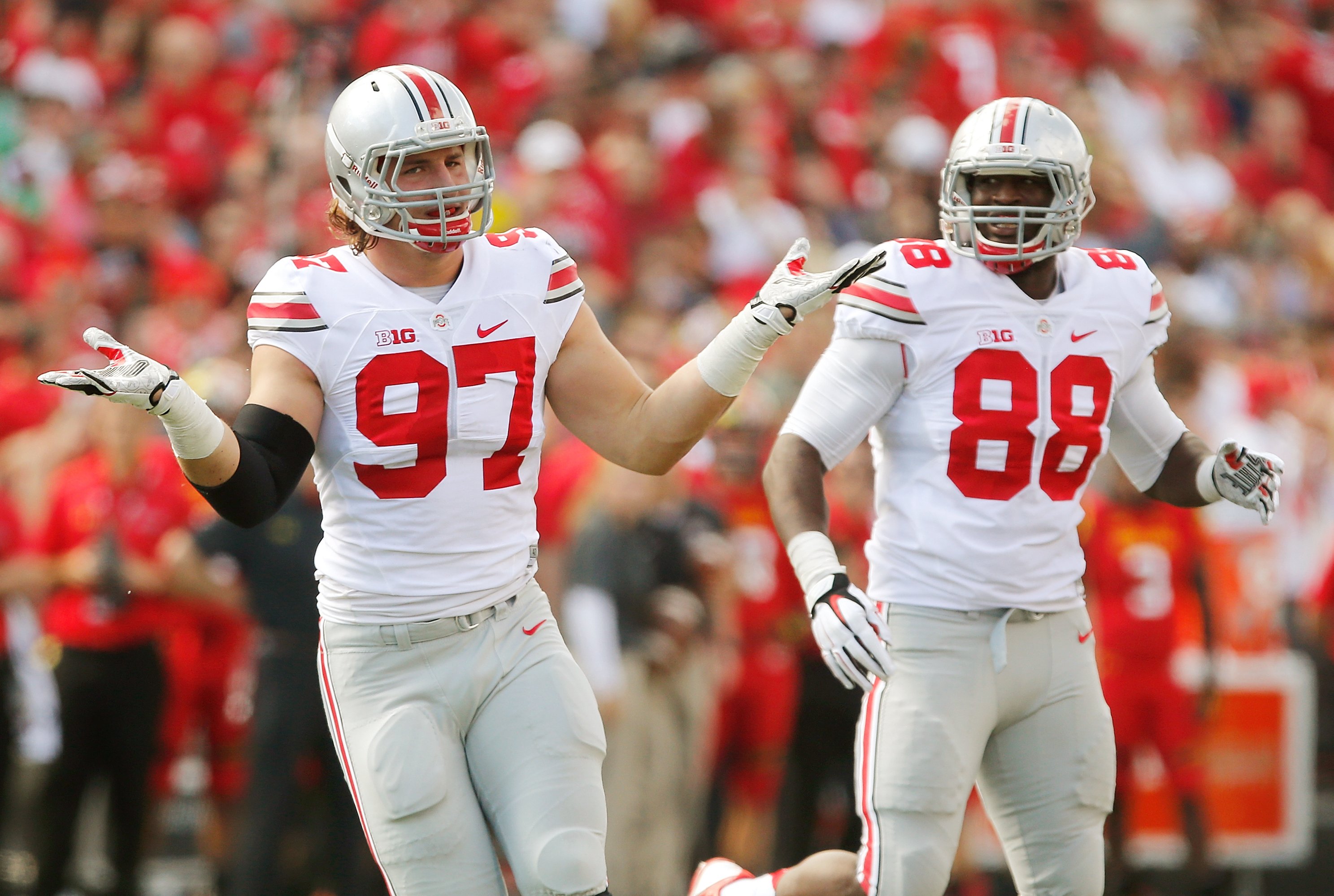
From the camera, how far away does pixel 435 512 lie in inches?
128

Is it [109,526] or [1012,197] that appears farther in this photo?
[109,526]

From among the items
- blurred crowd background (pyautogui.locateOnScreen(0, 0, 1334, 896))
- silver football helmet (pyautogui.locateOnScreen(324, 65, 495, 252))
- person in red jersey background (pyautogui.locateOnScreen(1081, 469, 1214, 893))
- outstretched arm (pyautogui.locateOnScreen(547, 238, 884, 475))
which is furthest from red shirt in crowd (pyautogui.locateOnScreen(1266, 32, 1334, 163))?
silver football helmet (pyautogui.locateOnScreen(324, 65, 495, 252))

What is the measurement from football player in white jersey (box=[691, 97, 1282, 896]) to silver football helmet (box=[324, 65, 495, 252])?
92 centimetres

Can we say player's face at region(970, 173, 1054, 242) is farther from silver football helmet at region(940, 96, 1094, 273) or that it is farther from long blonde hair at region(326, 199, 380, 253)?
long blonde hair at region(326, 199, 380, 253)

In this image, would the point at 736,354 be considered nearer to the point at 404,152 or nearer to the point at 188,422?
the point at 404,152

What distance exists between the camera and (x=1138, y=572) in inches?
263

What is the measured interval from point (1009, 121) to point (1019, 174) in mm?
128

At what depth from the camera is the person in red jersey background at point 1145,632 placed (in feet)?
21.6

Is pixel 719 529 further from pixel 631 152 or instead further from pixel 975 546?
pixel 631 152

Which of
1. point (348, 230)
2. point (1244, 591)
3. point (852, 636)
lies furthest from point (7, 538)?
point (1244, 591)

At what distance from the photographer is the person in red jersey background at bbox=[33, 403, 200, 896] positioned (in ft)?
19.1

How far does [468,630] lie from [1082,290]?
1577 millimetres

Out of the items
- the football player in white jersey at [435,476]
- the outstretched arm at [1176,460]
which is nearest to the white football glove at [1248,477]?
the outstretched arm at [1176,460]

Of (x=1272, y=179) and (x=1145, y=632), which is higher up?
(x=1272, y=179)
